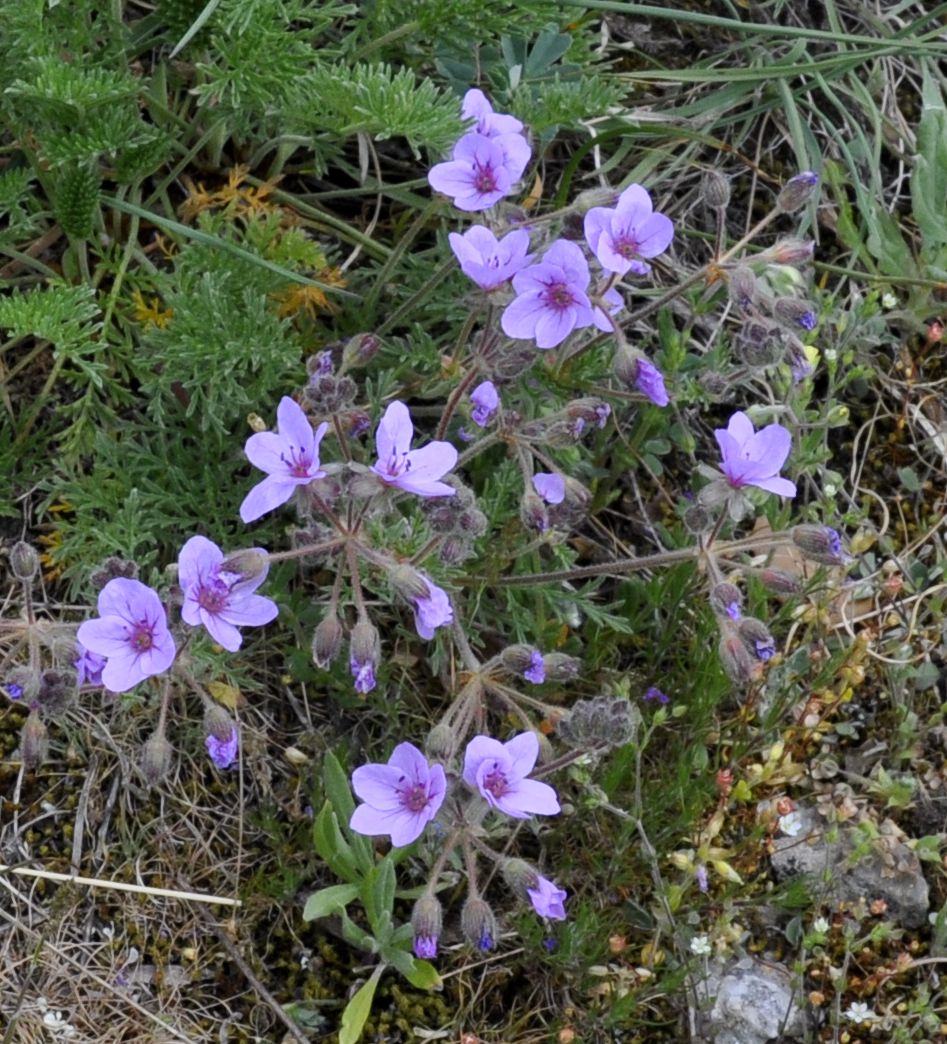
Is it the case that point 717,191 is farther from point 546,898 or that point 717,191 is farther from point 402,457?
point 546,898

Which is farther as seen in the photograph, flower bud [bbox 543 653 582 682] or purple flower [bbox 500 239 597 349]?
flower bud [bbox 543 653 582 682]

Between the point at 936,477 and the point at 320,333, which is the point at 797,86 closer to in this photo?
the point at 936,477

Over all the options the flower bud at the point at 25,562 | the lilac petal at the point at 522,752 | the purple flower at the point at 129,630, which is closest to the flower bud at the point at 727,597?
the lilac petal at the point at 522,752

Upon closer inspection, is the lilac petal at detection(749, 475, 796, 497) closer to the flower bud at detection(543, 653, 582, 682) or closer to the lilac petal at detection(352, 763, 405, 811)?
the flower bud at detection(543, 653, 582, 682)

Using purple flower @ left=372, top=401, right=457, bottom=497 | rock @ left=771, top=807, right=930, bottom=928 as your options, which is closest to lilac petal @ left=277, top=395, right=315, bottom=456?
purple flower @ left=372, top=401, right=457, bottom=497

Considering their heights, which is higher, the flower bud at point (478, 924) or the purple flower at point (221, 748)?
the purple flower at point (221, 748)

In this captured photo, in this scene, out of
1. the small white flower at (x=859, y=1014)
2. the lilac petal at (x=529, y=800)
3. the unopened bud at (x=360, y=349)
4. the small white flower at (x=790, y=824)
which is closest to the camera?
the lilac petal at (x=529, y=800)

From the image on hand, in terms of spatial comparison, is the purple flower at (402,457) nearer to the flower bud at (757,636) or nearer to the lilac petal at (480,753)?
the lilac petal at (480,753)
